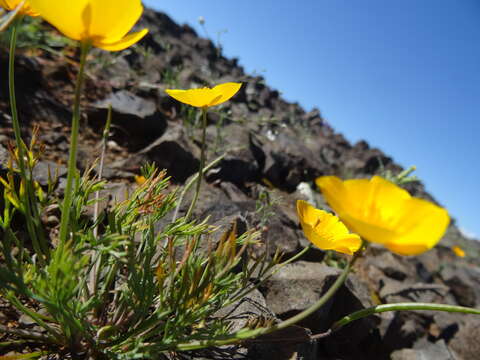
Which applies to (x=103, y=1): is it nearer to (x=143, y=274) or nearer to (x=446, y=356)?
(x=143, y=274)

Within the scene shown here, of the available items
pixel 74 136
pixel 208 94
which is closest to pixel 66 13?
pixel 74 136

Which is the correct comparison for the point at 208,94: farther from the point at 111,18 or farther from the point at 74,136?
the point at 74,136

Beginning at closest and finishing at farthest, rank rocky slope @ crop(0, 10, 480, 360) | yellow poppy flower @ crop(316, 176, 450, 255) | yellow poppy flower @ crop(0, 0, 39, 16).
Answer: yellow poppy flower @ crop(316, 176, 450, 255)
yellow poppy flower @ crop(0, 0, 39, 16)
rocky slope @ crop(0, 10, 480, 360)

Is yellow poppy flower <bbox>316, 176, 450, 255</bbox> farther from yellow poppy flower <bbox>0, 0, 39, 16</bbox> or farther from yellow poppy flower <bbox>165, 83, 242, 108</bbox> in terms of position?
yellow poppy flower <bbox>0, 0, 39, 16</bbox>

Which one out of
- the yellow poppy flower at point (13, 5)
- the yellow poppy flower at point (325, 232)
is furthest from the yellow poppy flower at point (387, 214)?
the yellow poppy flower at point (13, 5)

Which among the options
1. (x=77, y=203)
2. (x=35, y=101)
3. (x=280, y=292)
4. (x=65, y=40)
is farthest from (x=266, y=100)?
(x=77, y=203)

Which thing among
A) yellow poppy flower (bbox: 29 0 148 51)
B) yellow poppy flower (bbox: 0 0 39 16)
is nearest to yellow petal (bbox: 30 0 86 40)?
yellow poppy flower (bbox: 29 0 148 51)
